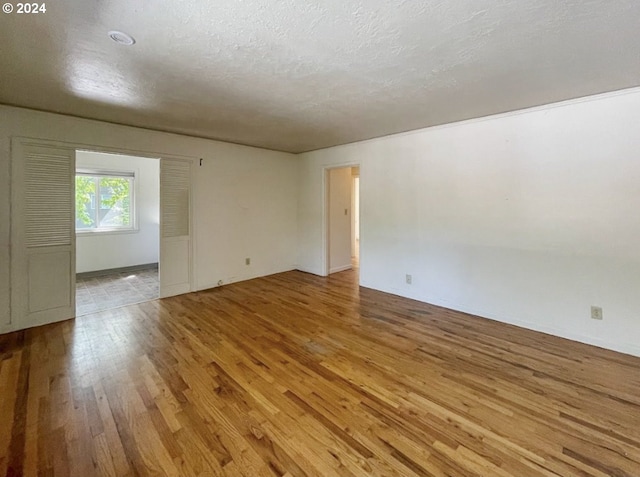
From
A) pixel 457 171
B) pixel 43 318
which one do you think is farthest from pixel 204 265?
pixel 457 171

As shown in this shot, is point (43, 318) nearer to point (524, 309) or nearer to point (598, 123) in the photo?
point (524, 309)

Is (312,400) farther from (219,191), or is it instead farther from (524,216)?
(219,191)

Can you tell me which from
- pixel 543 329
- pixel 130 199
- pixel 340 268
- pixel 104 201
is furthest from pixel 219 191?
pixel 543 329

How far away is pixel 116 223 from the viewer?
575 centimetres

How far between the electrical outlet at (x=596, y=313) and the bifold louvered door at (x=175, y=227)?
4988mm

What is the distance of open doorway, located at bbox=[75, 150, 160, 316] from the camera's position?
203 inches

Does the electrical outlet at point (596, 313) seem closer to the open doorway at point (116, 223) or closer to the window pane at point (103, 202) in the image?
the open doorway at point (116, 223)

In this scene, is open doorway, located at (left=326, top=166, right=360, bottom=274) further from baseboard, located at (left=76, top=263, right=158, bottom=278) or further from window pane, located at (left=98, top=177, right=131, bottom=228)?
window pane, located at (left=98, top=177, right=131, bottom=228)

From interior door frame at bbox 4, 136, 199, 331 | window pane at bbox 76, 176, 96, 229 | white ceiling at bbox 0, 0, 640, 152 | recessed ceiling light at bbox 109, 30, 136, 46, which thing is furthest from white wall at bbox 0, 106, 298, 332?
window pane at bbox 76, 176, 96, 229

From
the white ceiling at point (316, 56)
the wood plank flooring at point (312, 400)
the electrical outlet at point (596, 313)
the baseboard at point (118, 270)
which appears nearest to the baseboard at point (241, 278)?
the wood plank flooring at point (312, 400)

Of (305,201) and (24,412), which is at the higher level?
(305,201)

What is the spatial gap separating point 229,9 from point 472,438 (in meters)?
2.74

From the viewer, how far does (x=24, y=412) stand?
184 cm

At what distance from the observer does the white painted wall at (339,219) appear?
5.62m
